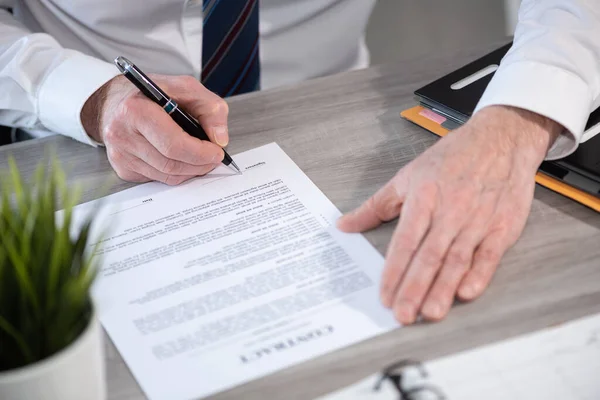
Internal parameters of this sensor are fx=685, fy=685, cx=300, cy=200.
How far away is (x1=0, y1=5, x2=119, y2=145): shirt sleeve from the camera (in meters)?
1.01

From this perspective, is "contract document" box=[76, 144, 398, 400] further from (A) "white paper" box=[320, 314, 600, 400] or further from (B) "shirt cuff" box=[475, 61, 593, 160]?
(B) "shirt cuff" box=[475, 61, 593, 160]

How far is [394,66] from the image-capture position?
3.75 ft

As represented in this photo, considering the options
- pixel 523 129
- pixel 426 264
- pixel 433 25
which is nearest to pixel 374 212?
pixel 426 264

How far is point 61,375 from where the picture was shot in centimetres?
52

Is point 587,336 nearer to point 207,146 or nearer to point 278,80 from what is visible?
point 207,146

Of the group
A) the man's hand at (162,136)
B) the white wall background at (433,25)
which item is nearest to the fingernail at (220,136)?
the man's hand at (162,136)

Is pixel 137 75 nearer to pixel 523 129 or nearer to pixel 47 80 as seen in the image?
pixel 47 80

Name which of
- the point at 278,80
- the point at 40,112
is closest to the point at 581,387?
the point at 40,112

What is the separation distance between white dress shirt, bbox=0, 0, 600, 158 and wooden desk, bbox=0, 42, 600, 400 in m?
0.09

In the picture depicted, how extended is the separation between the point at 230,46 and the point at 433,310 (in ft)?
2.37

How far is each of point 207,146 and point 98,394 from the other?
40 centimetres

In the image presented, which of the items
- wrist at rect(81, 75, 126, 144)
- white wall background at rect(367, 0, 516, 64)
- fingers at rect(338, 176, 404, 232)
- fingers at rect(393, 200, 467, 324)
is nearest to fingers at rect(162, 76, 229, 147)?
wrist at rect(81, 75, 126, 144)

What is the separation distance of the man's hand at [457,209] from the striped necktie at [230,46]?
20.3 inches

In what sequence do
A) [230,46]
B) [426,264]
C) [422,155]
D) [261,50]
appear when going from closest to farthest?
1. [426,264]
2. [422,155]
3. [230,46]
4. [261,50]
